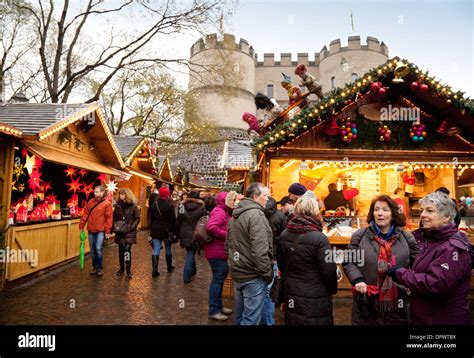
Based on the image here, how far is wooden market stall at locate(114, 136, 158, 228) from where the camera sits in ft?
47.6

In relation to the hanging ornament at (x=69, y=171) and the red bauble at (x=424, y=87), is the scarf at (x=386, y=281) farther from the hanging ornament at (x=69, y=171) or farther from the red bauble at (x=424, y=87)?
the hanging ornament at (x=69, y=171)

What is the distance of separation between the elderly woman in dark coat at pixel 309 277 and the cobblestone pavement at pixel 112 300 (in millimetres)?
2021

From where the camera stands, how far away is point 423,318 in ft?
8.82

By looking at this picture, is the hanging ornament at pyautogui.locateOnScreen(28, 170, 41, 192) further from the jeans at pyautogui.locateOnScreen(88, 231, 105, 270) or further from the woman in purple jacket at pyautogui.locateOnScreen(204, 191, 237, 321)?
the woman in purple jacket at pyautogui.locateOnScreen(204, 191, 237, 321)

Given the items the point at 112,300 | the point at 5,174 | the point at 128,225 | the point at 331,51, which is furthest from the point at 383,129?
the point at 331,51

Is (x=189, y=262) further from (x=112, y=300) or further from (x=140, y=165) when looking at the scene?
(x=140, y=165)

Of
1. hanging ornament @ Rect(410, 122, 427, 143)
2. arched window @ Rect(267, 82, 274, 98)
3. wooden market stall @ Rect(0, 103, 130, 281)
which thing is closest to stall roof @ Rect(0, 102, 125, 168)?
wooden market stall @ Rect(0, 103, 130, 281)

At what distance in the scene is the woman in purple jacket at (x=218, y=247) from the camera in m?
4.62

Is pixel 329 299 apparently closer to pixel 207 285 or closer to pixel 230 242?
pixel 230 242

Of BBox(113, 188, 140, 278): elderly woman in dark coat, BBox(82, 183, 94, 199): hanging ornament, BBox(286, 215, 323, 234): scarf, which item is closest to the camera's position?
BBox(286, 215, 323, 234): scarf

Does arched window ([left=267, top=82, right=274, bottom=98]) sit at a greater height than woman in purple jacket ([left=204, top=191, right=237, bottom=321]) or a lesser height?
greater

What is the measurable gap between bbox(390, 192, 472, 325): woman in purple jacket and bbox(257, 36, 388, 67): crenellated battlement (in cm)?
4029

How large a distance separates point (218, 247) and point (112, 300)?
7.90 feet

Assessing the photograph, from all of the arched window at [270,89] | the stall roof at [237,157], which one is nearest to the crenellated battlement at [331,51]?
the arched window at [270,89]
